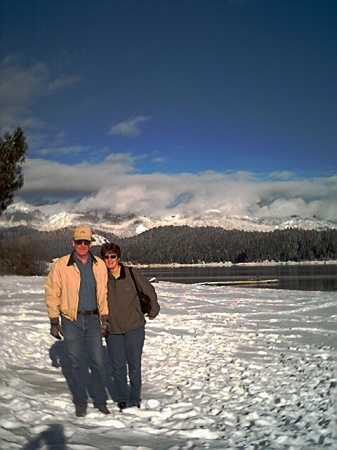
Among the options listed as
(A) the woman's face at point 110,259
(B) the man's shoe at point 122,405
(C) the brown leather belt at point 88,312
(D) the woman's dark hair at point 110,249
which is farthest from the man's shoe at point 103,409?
(D) the woman's dark hair at point 110,249

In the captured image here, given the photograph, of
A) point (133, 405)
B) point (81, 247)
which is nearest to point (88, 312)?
point (81, 247)

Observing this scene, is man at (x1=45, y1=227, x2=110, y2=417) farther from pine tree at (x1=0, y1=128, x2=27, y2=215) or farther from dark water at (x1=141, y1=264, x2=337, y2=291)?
dark water at (x1=141, y1=264, x2=337, y2=291)

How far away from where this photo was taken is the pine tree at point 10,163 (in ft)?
37.0

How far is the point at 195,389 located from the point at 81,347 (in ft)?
5.17

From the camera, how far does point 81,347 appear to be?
4863 millimetres

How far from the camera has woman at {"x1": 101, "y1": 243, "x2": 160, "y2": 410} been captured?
5043mm

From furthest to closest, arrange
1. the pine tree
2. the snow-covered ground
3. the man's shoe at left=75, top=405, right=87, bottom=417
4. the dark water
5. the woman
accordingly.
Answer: the dark water < the pine tree < the woman < the man's shoe at left=75, top=405, right=87, bottom=417 < the snow-covered ground

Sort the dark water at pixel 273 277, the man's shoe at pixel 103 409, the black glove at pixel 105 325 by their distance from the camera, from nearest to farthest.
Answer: the man's shoe at pixel 103 409 < the black glove at pixel 105 325 < the dark water at pixel 273 277

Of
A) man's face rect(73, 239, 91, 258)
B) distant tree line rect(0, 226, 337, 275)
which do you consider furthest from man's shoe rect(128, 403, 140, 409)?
distant tree line rect(0, 226, 337, 275)

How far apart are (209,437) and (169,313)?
Answer: 7.70m

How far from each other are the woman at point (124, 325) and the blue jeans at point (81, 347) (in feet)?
0.60

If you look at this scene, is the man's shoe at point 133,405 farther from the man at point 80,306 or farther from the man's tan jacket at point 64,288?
the man's tan jacket at point 64,288

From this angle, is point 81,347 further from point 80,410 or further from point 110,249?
point 110,249

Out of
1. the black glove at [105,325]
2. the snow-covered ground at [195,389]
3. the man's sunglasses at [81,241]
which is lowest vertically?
the snow-covered ground at [195,389]
